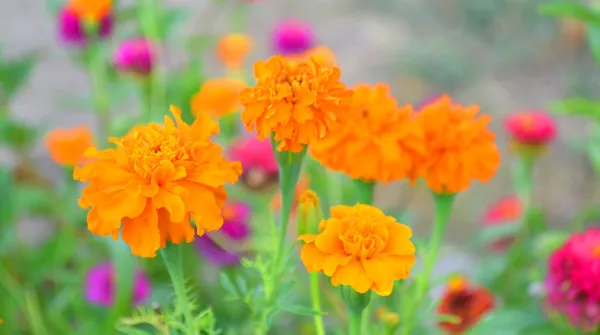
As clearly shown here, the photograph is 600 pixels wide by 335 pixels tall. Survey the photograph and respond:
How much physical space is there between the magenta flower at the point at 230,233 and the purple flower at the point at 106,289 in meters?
0.06

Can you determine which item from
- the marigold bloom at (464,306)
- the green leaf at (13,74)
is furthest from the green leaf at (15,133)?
the marigold bloom at (464,306)

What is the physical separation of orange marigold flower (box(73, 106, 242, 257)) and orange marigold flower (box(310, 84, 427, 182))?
0.20 feet

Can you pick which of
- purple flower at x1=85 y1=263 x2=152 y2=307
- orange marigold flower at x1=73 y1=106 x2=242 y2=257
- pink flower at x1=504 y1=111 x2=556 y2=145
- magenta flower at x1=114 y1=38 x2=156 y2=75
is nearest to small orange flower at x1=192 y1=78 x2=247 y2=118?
magenta flower at x1=114 y1=38 x2=156 y2=75

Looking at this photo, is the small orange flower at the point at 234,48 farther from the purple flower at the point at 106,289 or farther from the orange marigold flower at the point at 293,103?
the orange marigold flower at the point at 293,103

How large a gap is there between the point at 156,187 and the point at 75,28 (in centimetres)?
49

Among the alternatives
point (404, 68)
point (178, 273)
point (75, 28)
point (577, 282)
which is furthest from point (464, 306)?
point (404, 68)

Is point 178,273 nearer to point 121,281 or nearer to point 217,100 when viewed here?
point 121,281

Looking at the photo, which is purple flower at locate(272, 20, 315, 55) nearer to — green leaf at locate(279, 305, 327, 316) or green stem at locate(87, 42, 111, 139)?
green stem at locate(87, 42, 111, 139)

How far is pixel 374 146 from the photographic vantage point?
0.96 ft

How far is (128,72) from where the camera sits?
672 millimetres

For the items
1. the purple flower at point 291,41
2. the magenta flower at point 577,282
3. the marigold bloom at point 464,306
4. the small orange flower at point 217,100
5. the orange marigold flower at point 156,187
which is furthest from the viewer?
the purple flower at point 291,41

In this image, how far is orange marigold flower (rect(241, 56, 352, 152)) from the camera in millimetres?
245

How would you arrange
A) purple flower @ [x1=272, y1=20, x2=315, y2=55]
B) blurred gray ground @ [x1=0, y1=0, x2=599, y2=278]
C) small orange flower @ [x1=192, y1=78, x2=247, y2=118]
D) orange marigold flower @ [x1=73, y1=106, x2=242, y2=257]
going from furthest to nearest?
blurred gray ground @ [x1=0, y1=0, x2=599, y2=278] < purple flower @ [x1=272, y1=20, x2=315, y2=55] < small orange flower @ [x1=192, y1=78, x2=247, y2=118] < orange marigold flower @ [x1=73, y1=106, x2=242, y2=257]

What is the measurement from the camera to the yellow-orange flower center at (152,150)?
233 mm
